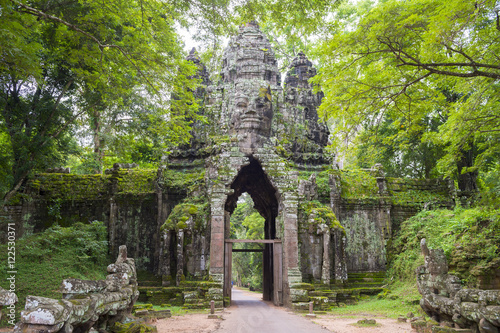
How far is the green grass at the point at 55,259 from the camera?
10109 millimetres

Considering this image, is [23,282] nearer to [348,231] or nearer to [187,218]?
[187,218]

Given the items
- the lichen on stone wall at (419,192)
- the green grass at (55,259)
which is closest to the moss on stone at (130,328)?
the green grass at (55,259)

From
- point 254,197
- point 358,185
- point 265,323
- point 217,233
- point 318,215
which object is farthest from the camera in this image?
point 254,197

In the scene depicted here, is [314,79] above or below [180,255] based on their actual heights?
above

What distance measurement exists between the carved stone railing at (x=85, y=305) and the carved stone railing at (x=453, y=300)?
253 inches

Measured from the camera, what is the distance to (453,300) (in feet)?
24.5

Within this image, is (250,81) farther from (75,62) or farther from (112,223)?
(112,223)

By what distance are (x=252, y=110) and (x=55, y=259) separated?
29.5 feet

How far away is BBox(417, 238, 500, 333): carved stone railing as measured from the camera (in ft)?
21.1

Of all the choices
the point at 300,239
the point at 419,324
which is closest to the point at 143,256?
the point at 300,239

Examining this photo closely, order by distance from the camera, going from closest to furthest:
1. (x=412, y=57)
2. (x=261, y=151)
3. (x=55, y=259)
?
(x=412, y=57) → (x=55, y=259) → (x=261, y=151)

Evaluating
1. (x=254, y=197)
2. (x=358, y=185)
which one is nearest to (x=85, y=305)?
(x=254, y=197)

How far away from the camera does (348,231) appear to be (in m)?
17.2

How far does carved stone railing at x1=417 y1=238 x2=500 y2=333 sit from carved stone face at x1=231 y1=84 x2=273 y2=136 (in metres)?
8.48
